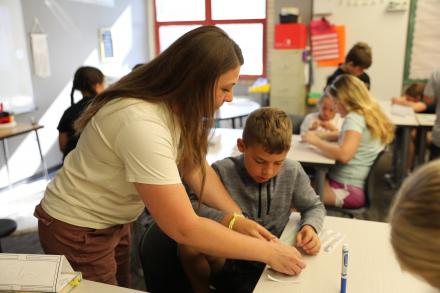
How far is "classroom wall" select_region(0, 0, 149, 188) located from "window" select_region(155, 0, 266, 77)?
1042 mm

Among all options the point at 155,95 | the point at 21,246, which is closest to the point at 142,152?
the point at 155,95

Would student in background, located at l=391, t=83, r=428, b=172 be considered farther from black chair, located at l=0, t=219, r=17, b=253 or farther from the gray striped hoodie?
black chair, located at l=0, t=219, r=17, b=253

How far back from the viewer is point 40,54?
4.70m

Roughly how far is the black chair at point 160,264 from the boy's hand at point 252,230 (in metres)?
0.25

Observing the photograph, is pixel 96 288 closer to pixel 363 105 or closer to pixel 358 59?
pixel 363 105

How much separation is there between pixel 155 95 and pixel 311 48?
16.5 feet

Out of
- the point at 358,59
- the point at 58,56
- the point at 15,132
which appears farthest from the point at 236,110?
the point at 58,56

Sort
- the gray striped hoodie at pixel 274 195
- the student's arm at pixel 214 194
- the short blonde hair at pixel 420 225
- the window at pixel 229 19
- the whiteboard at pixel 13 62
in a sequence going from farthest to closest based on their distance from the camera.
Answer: the window at pixel 229 19 → the whiteboard at pixel 13 62 → the gray striped hoodie at pixel 274 195 → the student's arm at pixel 214 194 → the short blonde hair at pixel 420 225

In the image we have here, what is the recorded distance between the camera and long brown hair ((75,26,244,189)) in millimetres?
1061

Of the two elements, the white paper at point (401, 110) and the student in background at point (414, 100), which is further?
the student in background at point (414, 100)

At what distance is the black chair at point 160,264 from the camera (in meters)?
1.23

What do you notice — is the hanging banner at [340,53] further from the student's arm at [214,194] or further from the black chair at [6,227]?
the black chair at [6,227]

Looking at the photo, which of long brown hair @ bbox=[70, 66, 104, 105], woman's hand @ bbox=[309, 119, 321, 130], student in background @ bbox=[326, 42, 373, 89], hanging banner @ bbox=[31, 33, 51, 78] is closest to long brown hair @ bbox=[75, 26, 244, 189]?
long brown hair @ bbox=[70, 66, 104, 105]

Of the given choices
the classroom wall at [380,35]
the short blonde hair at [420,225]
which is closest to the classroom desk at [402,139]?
the classroom wall at [380,35]
